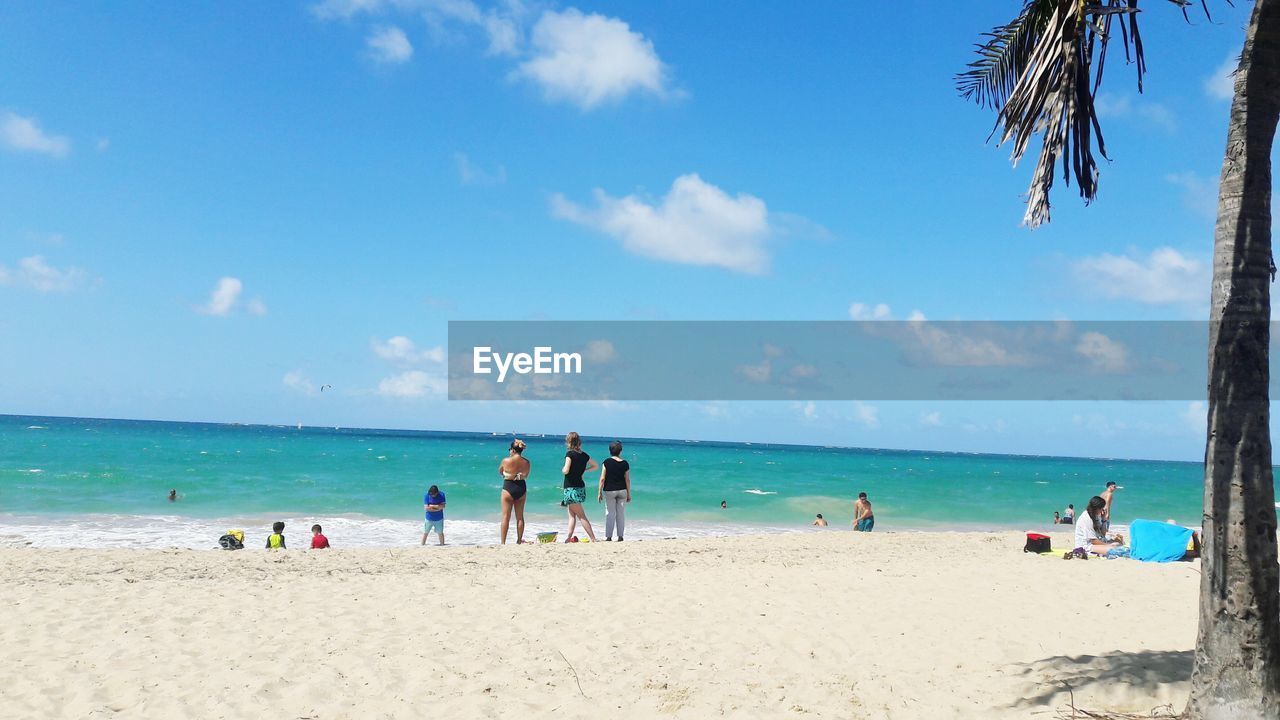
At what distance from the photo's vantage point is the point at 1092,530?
1261 centimetres

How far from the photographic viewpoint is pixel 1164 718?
440 centimetres

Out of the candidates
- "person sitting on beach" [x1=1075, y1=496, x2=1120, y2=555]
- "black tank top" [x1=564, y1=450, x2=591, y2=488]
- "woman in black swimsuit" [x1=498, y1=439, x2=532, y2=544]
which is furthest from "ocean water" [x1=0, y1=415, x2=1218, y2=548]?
"person sitting on beach" [x1=1075, y1=496, x2=1120, y2=555]

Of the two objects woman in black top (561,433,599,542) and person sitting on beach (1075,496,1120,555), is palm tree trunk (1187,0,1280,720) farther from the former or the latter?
woman in black top (561,433,599,542)

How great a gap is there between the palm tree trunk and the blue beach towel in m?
8.36

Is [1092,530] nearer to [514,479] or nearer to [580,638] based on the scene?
[514,479]

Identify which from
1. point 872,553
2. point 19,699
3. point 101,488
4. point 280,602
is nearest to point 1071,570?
point 872,553

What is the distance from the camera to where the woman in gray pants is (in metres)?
A: 12.9

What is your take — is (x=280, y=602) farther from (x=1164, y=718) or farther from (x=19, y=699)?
(x=1164, y=718)

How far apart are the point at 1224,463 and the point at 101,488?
34.7 metres

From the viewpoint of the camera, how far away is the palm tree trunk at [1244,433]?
405 cm

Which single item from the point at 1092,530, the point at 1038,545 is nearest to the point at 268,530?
the point at 1038,545

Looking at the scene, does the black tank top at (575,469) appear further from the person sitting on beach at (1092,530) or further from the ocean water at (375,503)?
the person sitting on beach at (1092,530)

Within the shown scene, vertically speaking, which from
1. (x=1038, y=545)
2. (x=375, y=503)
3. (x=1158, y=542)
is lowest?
(x=375, y=503)

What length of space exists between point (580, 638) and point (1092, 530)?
31.9 feet
